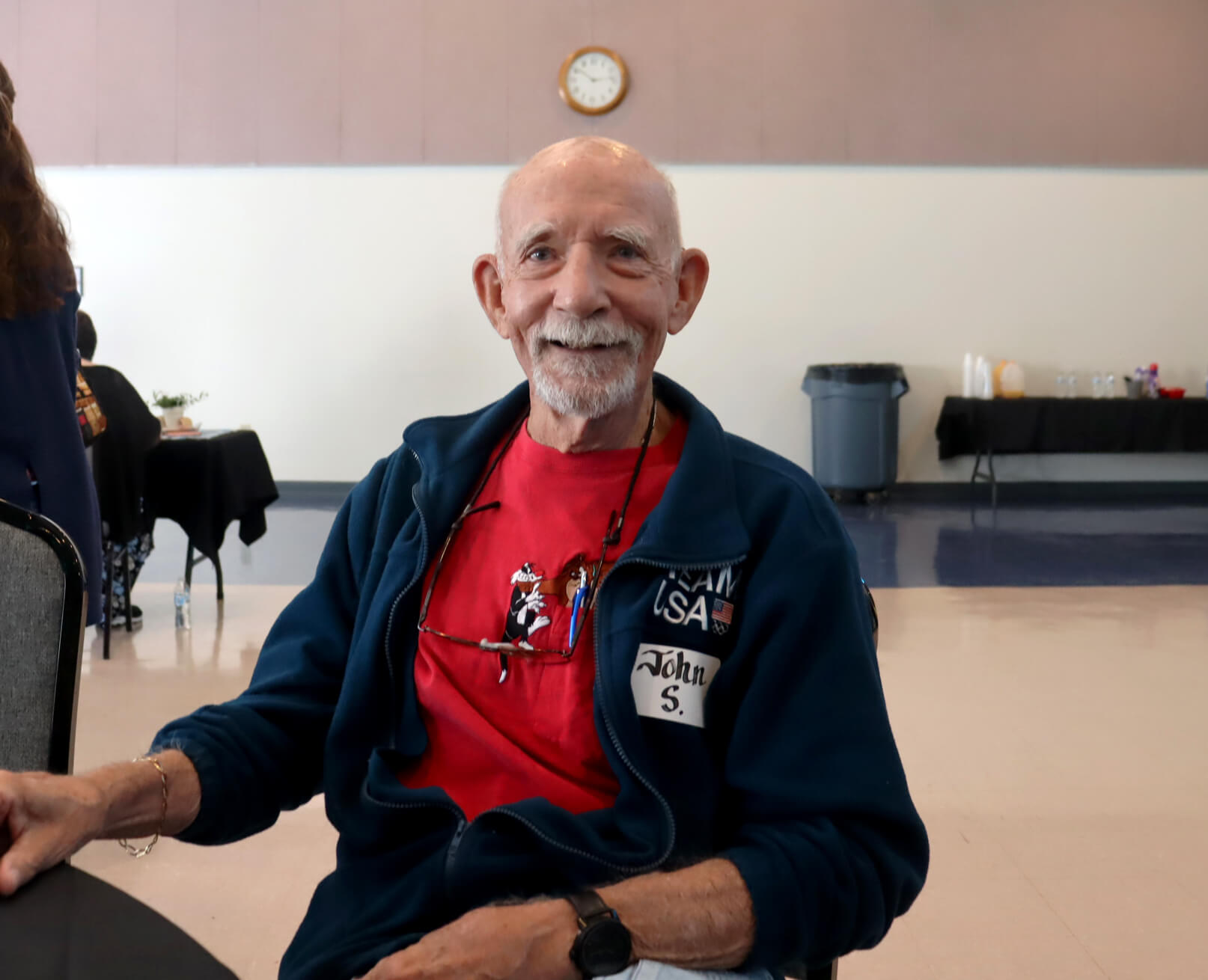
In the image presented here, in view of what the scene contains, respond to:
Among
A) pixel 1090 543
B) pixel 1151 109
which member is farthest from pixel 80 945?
pixel 1151 109

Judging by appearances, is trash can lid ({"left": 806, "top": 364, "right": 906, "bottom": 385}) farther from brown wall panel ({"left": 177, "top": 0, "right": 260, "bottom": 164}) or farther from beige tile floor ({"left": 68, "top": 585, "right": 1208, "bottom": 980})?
brown wall panel ({"left": 177, "top": 0, "right": 260, "bottom": 164})

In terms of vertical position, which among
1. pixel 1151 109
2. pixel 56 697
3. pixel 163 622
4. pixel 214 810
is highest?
pixel 1151 109

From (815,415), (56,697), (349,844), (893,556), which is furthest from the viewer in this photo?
(815,415)

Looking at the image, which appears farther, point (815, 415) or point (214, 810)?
point (815, 415)

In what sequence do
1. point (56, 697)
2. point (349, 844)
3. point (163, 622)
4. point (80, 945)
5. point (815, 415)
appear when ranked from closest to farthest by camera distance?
point (80, 945) → point (56, 697) → point (349, 844) → point (163, 622) → point (815, 415)

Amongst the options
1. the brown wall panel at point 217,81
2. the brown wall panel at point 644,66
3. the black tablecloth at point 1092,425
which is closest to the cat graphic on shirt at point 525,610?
the black tablecloth at point 1092,425

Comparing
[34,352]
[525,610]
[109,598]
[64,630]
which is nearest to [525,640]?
[525,610]

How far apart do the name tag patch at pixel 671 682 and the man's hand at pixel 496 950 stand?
232 mm

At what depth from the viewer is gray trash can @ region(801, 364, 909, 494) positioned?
25.6ft

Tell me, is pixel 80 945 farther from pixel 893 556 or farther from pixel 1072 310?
pixel 1072 310

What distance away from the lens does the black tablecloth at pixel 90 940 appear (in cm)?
71

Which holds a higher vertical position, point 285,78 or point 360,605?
point 285,78

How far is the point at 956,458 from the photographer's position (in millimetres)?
8562

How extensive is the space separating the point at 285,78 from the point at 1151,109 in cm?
633
